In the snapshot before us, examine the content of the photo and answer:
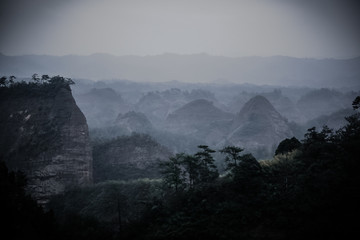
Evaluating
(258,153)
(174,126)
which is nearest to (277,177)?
(258,153)

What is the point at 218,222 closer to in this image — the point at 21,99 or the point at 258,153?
the point at 21,99

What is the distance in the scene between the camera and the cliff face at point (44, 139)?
4034 cm

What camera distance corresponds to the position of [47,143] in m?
43.0

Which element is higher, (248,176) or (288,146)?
(288,146)

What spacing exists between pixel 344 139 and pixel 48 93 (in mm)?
44220

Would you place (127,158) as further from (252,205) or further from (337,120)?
(337,120)

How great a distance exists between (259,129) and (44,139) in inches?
2592

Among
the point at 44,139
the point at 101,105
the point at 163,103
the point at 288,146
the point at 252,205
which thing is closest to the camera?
the point at 252,205

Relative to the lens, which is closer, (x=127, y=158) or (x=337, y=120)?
(x=127, y=158)

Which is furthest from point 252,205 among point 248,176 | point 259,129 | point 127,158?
point 259,129

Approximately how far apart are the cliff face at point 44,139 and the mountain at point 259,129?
49.5m

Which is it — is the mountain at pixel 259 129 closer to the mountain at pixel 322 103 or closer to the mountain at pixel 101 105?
the mountain at pixel 322 103

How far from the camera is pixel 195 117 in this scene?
129125mm

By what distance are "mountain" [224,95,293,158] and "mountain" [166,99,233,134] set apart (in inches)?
844
